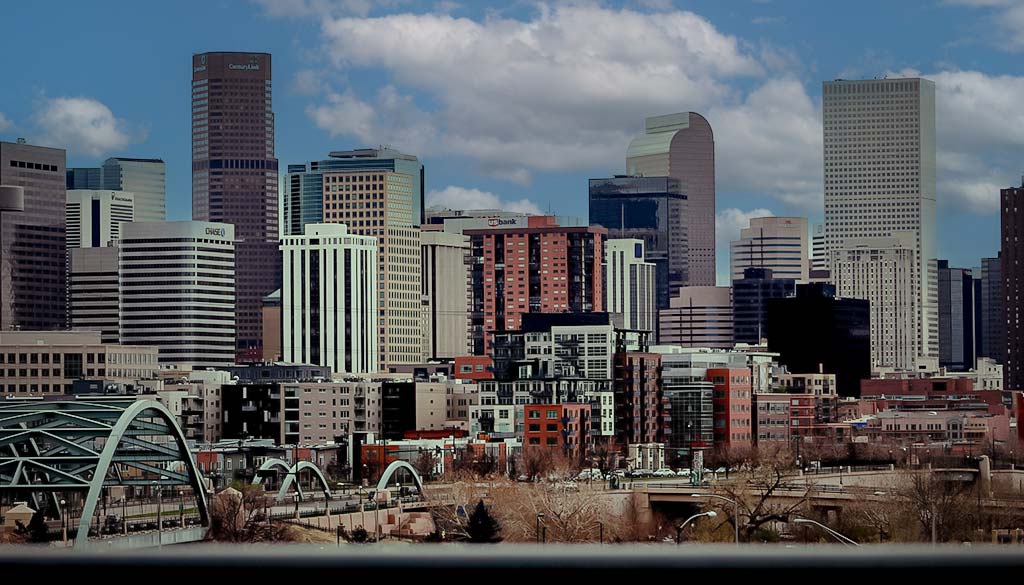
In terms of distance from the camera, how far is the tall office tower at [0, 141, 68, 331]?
150 m

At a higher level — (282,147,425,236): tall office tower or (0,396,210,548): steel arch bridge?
(282,147,425,236): tall office tower

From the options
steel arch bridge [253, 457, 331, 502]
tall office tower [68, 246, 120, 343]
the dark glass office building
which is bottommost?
steel arch bridge [253, 457, 331, 502]

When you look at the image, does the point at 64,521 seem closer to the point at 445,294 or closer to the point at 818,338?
the point at 818,338

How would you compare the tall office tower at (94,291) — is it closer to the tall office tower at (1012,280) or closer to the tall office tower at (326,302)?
the tall office tower at (326,302)

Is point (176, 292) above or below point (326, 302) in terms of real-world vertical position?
above

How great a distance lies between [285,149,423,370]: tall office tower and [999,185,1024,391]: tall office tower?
175ft

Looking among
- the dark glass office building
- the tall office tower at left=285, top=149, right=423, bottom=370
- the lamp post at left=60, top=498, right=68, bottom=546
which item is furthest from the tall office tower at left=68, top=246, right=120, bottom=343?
the lamp post at left=60, top=498, right=68, bottom=546

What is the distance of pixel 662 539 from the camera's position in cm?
5059

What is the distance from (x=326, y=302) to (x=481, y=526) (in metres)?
114

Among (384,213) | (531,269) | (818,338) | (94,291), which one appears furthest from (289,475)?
(384,213)

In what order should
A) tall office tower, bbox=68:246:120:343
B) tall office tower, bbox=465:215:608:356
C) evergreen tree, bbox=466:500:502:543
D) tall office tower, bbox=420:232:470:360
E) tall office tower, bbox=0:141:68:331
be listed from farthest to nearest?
tall office tower, bbox=420:232:470:360, tall office tower, bbox=465:215:608:356, tall office tower, bbox=68:246:120:343, tall office tower, bbox=0:141:68:331, evergreen tree, bbox=466:500:502:543

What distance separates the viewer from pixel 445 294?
174000 millimetres

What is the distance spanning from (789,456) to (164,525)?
42.3 meters

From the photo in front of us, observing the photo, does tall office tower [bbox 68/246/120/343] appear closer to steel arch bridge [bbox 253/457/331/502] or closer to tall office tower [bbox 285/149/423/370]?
tall office tower [bbox 285/149/423/370]
